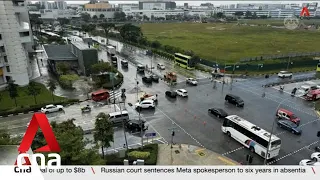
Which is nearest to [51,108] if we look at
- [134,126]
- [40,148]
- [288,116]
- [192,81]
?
[134,126]

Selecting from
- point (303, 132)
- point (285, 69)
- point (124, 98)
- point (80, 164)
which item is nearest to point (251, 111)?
point (303, 132)

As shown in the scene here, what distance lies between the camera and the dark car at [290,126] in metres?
24.0

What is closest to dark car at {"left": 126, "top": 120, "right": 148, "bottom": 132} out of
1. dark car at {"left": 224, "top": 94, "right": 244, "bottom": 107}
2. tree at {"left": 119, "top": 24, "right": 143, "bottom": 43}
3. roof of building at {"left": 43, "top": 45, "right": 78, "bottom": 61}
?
dark car at {"left": 224, "top": 94, "right": 244, "bottom": 107}

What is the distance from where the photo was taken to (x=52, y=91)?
33031 mm

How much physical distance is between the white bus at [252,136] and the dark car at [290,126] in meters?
→ 5.27

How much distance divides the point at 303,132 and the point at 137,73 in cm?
2958

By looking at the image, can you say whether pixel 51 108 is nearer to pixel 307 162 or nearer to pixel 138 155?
pixel 138 155

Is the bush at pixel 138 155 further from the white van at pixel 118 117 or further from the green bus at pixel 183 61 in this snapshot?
the green bus at pixel 183 61

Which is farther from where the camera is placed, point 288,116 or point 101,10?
point 101,10

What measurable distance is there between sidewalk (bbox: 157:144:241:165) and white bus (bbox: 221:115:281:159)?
2563 millimetres

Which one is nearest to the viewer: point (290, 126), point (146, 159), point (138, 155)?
point (146, 159)

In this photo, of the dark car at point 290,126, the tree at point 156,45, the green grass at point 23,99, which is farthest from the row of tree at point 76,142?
the tree at point 156,45

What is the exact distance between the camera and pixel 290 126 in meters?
24.5

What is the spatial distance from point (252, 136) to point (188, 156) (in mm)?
5720
